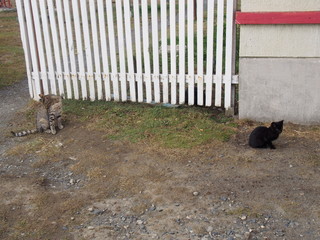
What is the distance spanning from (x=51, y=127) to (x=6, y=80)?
4105mm

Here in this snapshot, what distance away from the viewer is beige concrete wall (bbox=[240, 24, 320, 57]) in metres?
5.52

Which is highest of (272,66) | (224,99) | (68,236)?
(272,66)

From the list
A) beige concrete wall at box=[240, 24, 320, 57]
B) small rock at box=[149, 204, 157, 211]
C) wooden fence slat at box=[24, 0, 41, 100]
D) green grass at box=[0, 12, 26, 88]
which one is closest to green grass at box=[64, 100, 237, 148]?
wooden fence slat at box=[24, 0, 41, 100]

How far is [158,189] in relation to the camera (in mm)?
4379

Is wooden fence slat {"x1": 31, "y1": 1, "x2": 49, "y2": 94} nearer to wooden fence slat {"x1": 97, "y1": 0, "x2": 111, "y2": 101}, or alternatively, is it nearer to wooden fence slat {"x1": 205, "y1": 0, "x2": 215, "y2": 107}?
wooden fence slat {"x1": 97, "y1": 0, "x2": 111, "y2": 101}

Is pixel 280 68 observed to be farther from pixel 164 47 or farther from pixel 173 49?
pixel 164 47

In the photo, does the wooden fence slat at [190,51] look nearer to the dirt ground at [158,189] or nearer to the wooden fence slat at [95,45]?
the dirt ground at [158,189]

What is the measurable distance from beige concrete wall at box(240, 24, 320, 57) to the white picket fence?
0.32m

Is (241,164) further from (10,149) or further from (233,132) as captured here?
(10,149)

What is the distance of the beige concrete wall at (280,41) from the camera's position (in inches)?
217

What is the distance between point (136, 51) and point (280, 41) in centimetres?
255

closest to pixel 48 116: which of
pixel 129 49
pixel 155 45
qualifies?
pixel 129 49

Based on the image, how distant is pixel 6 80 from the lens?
9.44 meters

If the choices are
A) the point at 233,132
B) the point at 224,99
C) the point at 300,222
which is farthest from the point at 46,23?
the point at 300,222
